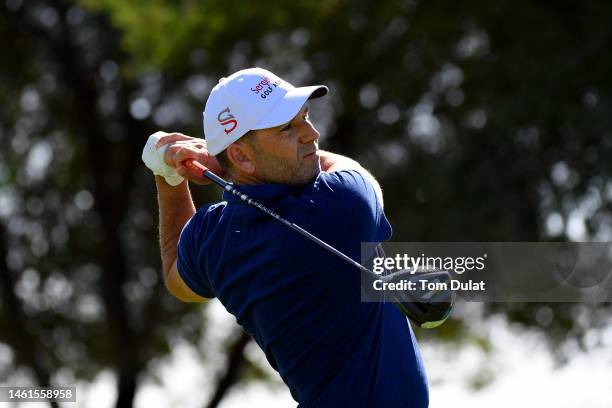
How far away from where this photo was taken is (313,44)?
14.9m

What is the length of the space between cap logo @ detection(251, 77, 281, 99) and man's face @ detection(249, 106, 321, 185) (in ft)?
0.39

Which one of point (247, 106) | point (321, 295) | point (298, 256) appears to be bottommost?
point (321, 295)

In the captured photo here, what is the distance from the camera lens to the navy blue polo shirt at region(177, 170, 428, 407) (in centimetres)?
382

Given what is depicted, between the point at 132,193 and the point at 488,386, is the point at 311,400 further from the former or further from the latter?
the point at 132,193

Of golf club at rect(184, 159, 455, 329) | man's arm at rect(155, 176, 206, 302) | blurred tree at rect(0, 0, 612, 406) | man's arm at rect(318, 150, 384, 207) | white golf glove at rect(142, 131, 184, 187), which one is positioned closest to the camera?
golf club at rect(184, 159, 455, 329)

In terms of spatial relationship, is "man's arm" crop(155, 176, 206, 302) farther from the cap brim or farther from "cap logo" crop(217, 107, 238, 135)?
the cap brim

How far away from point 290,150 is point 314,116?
1193 centimetres

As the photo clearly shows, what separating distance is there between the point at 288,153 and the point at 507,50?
10.7 m

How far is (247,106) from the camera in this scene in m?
3.93

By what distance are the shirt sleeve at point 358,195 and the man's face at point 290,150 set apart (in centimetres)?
8

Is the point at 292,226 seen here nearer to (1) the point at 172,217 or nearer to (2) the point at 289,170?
(2) the point at 289,170

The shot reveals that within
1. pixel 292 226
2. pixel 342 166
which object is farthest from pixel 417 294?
pixel 342 166

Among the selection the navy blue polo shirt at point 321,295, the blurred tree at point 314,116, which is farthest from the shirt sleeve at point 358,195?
the blurred tree at point 314,116

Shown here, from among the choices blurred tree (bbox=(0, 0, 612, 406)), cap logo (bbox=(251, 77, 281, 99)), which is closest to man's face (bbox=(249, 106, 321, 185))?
cap logo (bbox=(251, 77, 281, 99))
